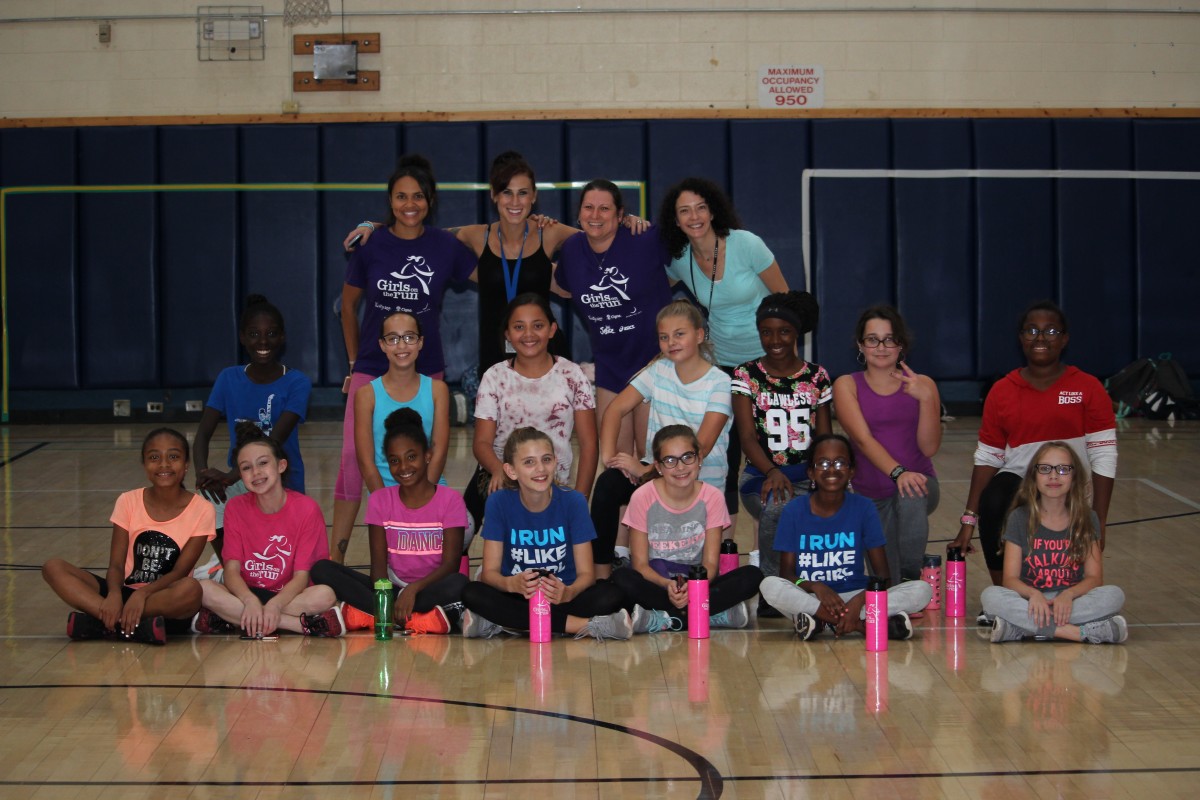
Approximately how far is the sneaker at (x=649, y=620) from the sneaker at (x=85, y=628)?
1851mm

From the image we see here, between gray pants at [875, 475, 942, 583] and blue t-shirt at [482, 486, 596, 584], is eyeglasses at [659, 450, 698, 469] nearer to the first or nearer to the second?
blue t-shirt at [482, 486, 596, 584]

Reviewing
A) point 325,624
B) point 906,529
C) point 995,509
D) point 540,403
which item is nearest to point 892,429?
point 906,529

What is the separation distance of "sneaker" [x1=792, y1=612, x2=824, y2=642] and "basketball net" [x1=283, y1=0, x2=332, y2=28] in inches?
303

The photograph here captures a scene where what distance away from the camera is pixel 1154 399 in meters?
10.8

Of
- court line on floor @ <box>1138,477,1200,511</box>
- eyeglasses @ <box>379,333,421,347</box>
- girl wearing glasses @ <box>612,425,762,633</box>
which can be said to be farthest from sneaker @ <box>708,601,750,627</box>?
court line on floor @ <box>1138,477,1200,511</box>

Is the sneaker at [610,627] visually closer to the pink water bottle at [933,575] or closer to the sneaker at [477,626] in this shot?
the sneaker at [477,626]

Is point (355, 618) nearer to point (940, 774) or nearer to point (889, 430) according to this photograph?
point (889, 430)

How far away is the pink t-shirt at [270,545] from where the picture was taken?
494 centimetres

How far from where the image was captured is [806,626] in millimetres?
4711

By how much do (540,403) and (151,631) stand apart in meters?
1.68

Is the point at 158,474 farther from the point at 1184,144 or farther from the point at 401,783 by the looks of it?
the point at 1184,144

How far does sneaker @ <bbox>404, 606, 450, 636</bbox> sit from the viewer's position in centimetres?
487

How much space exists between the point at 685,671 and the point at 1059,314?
6.73 feet

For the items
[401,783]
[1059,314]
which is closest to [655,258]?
[1059,314]
